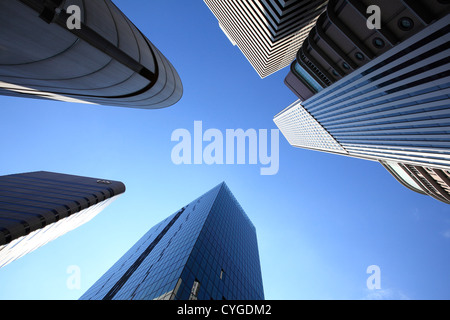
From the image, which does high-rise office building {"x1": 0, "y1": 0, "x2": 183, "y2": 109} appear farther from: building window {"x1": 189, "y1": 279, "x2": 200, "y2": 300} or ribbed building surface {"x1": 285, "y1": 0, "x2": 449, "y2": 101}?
building window {"x1": 189, "y1": 279, "x2": 200, "y2": 300}

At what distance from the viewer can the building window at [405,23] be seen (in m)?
18.3

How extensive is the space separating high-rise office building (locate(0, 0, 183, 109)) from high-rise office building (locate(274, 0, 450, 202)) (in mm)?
22553

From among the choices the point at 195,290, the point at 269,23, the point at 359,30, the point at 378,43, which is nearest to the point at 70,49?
the point at 359,30

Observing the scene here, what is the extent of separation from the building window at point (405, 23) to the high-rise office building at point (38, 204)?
171 ft

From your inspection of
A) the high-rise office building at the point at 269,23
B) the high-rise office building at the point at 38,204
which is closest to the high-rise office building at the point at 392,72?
the high-rise office building at the point at 269,23

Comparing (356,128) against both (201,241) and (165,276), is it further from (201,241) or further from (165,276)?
(165,276)

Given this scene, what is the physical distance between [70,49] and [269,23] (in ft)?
191

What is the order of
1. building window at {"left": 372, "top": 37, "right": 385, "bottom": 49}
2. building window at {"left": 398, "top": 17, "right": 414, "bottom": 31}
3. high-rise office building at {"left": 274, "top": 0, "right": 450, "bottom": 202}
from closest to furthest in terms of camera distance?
building window at {"left": 398, "top": 17, "right": 414, "bottom": 31} → high-rise office building at {"left": 274, "top": 0, "right": 450, "bottom": 202} → building window at {"left": 372, "top": 37, "right": 385, "bottom": 49}

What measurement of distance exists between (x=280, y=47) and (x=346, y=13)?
5108 cm

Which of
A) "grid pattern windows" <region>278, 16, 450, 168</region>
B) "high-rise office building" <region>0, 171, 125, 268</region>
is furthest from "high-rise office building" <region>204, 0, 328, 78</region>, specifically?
"high-rise office building" <region>0, 171, 125, 268</region>

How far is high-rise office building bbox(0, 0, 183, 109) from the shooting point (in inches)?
294
